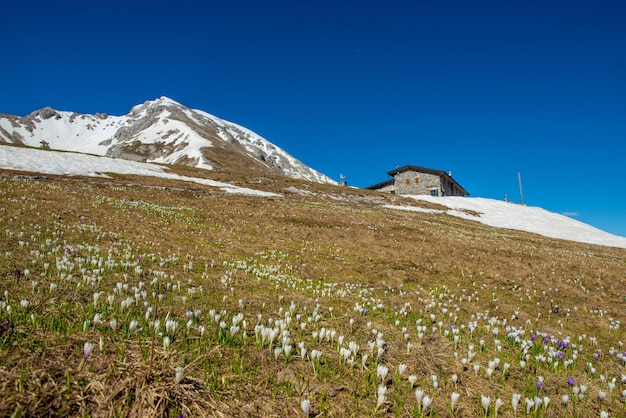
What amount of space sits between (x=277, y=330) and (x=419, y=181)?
286 feet

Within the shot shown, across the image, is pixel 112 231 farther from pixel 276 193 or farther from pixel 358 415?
pixel 276 193

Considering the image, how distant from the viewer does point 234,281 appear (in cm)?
986

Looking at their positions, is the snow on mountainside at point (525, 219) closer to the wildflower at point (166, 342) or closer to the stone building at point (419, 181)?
the stone building at point (419, 181)

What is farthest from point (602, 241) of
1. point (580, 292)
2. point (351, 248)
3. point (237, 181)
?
point (237, 181)

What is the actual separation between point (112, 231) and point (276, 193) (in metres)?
36.6

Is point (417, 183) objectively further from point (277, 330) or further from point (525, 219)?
point (277, 330)

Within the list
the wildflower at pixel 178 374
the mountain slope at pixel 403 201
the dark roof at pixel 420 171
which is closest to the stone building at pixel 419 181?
the dark roof at pixel 420 171

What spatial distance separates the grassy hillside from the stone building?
69.9 m

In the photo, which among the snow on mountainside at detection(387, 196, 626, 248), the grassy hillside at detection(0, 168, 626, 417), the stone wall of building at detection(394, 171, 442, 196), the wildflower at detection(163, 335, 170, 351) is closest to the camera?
the grassy hillside at detection(0, 168, 626, 417)

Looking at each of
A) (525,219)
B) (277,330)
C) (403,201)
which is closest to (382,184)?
(403,201)

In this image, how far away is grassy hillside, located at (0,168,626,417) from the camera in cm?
382

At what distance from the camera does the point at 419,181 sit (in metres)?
87.0

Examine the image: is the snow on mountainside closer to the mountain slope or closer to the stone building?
the mountain slope

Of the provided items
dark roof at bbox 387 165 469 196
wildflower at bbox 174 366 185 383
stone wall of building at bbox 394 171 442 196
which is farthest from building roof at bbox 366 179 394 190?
wildflower at bbox 174 366 185 383
